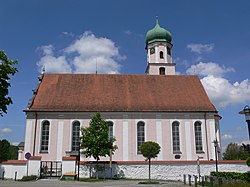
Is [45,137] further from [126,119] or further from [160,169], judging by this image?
[160,169]

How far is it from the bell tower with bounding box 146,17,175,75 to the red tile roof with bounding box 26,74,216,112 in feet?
11.3

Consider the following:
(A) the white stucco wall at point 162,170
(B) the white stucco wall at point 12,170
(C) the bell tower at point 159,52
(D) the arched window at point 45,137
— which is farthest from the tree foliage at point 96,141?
(C) the bell tower at point 159,52

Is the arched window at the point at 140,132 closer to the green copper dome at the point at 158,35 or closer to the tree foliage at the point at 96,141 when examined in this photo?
the tree foliage at the point at 96,141

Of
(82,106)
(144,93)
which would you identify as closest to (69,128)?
(82,106)

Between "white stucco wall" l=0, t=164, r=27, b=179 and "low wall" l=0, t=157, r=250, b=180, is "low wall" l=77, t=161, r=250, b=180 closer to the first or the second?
"low wall" l=0, t=157, r=250, b=180

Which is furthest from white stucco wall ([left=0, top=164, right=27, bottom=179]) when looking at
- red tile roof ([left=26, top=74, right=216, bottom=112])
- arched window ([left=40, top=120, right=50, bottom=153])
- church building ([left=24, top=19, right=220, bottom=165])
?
red tile roof ([left=26, top=74, right=216, bottom=112])

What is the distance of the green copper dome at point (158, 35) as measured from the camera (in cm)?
4188

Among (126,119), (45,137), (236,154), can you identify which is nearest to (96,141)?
(126,119)

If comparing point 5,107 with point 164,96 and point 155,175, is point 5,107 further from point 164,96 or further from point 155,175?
point 164,96

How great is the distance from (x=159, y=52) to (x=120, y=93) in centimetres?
1161

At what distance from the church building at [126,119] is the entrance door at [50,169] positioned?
34.6 inches

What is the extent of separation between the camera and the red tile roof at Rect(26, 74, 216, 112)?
3073 centimetres

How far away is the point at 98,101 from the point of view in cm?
3148

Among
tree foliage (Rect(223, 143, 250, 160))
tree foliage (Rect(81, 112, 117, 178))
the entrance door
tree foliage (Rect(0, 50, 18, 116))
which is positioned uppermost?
tree foliage (Rect(0, 50, 18, 116))
